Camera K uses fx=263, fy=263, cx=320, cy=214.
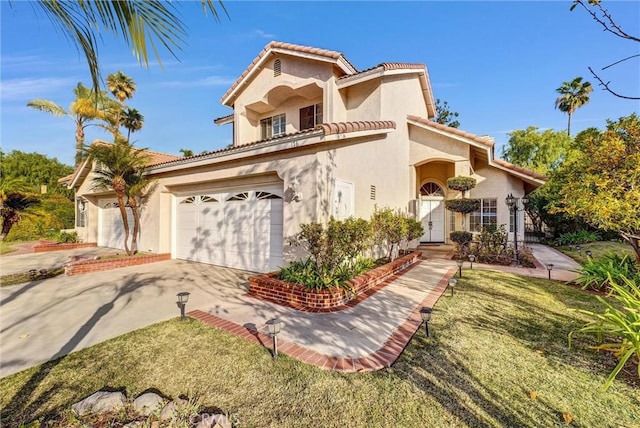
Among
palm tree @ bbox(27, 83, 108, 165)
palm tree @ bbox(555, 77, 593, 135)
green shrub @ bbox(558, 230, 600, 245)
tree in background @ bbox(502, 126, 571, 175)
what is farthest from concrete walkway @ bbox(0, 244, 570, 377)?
palm tree @ bbox(555, 77, 593, 135)

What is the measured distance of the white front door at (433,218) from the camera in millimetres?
16359

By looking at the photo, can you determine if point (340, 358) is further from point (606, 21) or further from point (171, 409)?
point (606, 21)

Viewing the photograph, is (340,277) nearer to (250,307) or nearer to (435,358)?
(250,307)

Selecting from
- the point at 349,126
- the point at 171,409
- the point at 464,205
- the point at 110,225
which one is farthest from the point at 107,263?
the point at 464,205

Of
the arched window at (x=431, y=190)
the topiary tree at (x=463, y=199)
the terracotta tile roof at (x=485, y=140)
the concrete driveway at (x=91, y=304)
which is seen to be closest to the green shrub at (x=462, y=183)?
the topiary tree at (x=463, y=199)

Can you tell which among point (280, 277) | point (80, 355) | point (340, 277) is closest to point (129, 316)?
point (80, 355)

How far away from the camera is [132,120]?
3041cm

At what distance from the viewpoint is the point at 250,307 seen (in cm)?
638

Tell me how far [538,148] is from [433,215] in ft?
77.2

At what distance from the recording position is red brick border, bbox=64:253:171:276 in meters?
9.90

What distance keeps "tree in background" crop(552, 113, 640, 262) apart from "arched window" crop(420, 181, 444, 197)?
31.5 feet

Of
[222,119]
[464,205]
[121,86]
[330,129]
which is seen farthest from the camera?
[121,86]

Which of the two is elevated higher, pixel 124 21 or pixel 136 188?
pixel 124 21

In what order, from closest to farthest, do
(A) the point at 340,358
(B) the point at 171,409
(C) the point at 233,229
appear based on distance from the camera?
(B) the point at 171,409
(A) the point at 340,358
(C) the point at 233,229
